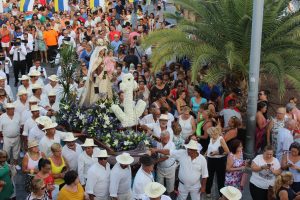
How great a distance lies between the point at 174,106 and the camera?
1273cm

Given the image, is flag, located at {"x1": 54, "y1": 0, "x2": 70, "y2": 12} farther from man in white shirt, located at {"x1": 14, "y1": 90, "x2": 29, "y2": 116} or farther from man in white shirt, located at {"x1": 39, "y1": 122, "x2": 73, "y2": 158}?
man in white shirt, located at {"x1": 39, "y1": 122, "x2": 73, "y2": 158}

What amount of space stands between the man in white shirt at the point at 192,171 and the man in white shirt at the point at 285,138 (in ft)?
6.14

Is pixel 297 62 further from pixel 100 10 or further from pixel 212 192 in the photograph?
pixel 100 10

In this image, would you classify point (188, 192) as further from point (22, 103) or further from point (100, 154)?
point (22, 103)

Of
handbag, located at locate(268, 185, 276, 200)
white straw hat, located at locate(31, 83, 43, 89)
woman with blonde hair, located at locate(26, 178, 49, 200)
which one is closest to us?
woman with blonde hair, located at locate(26, 178, 49, 200)

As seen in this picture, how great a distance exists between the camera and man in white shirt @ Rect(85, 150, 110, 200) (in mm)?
8266

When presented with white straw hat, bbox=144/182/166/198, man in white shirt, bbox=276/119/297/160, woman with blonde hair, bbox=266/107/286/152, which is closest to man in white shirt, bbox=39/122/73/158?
white straw hat, bbox=144/182/166/198

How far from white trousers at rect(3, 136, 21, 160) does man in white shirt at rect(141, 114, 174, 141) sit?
9.15 feet

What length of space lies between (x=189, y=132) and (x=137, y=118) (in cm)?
114

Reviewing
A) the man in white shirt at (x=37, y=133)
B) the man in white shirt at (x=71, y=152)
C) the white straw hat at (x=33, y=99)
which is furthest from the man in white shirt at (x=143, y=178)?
the white straw hat at (x=33, y=99)

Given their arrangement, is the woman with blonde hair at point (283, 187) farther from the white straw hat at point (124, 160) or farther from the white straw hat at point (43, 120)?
the white straw hat at point (43, 120)

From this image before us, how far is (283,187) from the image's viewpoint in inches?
→ 308

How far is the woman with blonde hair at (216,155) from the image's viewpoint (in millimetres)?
9469

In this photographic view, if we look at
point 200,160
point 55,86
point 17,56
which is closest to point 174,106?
point 55,86
